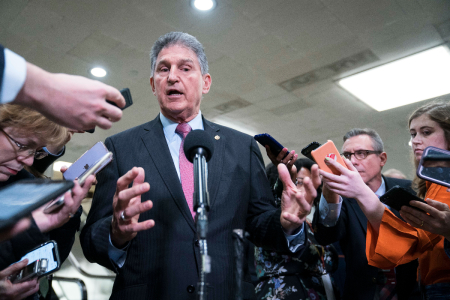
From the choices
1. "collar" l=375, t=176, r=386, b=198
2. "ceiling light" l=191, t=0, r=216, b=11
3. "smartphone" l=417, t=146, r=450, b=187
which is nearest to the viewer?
Answer: "smartphone" l=417, t=146, r=450, b=187

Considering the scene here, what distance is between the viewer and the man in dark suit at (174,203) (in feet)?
3.81

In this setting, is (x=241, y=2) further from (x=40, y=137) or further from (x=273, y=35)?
(x=40, y=137)

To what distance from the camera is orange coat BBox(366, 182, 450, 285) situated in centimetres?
153

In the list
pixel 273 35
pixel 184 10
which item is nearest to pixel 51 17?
pixel 184 10

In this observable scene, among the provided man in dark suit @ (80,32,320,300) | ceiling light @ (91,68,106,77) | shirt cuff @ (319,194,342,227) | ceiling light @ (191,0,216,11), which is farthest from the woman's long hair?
ceiling light @ (91,68,106,77)

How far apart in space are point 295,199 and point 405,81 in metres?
5.09

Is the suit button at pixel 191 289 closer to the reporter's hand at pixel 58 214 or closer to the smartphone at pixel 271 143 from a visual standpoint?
the reporter's hand at pixel 58 214

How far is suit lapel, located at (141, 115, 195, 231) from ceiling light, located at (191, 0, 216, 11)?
2441mm

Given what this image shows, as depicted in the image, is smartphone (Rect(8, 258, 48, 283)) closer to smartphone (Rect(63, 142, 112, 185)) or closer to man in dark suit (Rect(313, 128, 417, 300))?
smartphone (Rect(63, 142, 112, 185))

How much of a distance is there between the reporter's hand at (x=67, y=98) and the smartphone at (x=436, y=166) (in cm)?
118

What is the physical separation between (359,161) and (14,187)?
96.0 inches

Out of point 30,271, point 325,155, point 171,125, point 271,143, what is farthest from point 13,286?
point 325,155

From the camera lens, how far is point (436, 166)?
1.24 meters

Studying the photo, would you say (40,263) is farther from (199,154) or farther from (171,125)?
(199,154)
